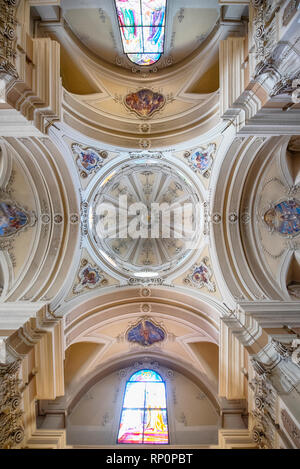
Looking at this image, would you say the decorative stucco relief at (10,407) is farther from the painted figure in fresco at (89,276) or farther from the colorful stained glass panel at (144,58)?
the colorful stained glass panel at (144,58)

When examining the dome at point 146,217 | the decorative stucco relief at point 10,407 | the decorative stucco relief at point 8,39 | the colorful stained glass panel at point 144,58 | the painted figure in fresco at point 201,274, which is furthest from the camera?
the dome at point 146,217

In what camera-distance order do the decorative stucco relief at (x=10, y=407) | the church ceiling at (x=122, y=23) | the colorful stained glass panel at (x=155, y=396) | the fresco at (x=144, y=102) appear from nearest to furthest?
the decorative stucco relief at (x=10, y=407) → the church ceiling at (x=122, y=23) → the colorful stained glass panel at (x=155, y=396) → the fresco at (x=144, y=102)

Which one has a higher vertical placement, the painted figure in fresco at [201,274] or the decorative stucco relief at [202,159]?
the decorative stucco relief at [202,159]

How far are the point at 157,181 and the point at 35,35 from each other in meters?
7.58

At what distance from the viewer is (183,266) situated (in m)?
11.1

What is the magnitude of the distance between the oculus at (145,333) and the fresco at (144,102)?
7.81 metres

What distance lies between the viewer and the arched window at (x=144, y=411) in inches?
368

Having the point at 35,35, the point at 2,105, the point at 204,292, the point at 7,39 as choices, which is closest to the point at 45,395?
the point at 204,292

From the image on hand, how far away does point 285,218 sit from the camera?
10227 mm

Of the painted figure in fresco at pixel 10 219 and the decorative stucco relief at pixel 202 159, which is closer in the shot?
the decorative stucco relief at pixel 202 159

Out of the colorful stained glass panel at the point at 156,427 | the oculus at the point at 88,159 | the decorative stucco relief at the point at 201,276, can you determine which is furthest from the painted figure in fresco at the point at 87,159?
the colorful stained glass panel at the point at 156,427

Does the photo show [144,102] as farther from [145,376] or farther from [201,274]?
[145,376]

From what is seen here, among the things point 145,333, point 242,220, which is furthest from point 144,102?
point 145,333

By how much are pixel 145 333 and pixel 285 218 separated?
6.77m
